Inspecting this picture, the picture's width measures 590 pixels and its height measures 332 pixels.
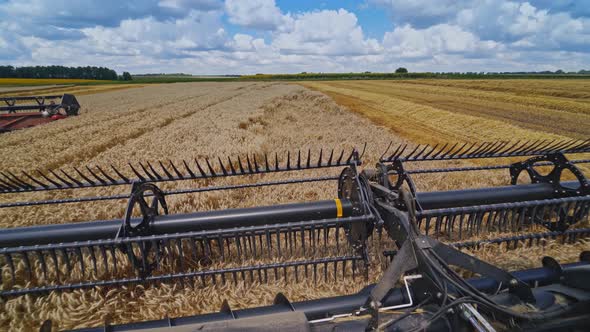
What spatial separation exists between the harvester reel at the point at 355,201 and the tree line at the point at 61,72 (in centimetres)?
10147

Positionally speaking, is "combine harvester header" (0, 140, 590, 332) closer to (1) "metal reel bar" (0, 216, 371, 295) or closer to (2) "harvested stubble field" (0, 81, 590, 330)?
(1) "metal reel bar" (0, 216, 371, 295)

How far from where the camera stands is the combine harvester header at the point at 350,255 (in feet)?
5.10

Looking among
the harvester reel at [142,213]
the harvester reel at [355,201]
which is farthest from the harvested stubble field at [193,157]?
the harvester reel at [142,213]

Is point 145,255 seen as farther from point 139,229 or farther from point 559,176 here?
point 559,176

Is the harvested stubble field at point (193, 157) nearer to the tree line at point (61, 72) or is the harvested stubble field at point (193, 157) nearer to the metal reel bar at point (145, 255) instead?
the metal reel bar at point (145, 255)

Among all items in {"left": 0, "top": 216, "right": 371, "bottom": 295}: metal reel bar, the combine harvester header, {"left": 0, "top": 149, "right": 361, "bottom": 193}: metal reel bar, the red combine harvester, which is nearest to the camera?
the combine harvester header

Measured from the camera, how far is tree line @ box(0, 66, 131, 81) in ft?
245

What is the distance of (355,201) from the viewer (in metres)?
2.82

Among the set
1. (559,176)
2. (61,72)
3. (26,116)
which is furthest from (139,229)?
(61,72)

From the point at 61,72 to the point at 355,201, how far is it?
10448 cm

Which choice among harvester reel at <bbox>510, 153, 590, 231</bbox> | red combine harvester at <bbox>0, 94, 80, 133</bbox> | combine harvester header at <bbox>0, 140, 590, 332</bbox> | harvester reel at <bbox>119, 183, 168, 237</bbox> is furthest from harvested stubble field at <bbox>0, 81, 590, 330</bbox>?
red combine harvester at <bbox>0, 94, 80, 133</bbox>

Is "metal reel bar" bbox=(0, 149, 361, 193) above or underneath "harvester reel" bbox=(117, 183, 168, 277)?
above

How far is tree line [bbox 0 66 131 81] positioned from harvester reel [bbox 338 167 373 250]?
333 feet

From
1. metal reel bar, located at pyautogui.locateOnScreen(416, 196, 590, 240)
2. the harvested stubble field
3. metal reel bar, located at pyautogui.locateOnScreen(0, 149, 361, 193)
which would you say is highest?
metal reel bar, located at pyautogui.locateOnScreen(0, 149, 361, 193)
